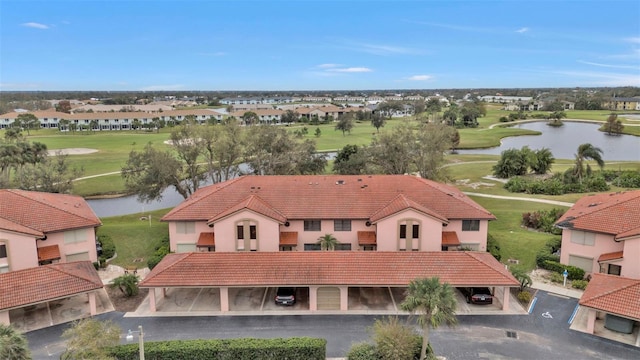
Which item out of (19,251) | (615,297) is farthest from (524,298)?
(19,251)

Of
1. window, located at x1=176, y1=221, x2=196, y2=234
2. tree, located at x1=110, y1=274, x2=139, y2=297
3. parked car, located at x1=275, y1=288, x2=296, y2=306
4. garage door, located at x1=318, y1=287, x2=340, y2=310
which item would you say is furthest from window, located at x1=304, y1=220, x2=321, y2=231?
tree, located at x1=110, y1=274, x2=139, y2=297

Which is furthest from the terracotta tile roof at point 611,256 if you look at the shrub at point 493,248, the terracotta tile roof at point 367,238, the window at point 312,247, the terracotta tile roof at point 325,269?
the window at point 312,247

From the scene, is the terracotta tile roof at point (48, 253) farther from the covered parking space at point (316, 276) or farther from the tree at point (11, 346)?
the tree at point (11, 346)

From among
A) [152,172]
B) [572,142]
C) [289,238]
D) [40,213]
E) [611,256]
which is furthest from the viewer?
[572,142]

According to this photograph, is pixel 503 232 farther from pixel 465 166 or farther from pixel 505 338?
pixel 465 166

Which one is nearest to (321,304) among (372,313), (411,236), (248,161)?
(372,313)

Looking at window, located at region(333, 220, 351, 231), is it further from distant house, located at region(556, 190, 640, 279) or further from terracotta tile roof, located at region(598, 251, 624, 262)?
terracotta tile roof, located at region(598, 251, 624, 262)

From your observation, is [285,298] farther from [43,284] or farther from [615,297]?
[615,297]
